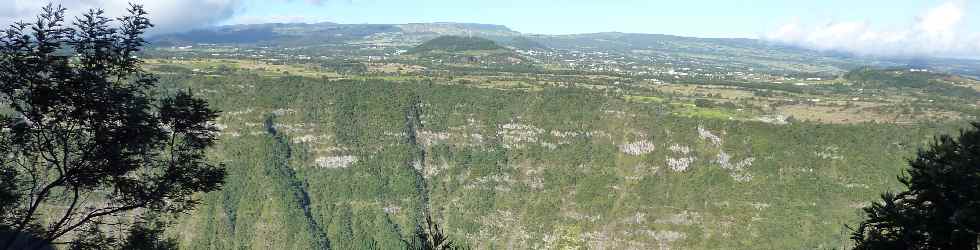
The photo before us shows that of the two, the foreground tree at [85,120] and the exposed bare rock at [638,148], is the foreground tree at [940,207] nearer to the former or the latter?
the foreground tree at [85,120]

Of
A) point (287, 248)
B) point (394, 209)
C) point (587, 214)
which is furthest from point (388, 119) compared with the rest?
point (587, 214)

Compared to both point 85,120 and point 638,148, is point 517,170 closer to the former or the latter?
point 638,148

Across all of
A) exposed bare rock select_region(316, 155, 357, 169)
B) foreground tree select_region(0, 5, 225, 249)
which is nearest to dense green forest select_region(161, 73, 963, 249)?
exposed bare rock select_region(316, 155, 357, 169)

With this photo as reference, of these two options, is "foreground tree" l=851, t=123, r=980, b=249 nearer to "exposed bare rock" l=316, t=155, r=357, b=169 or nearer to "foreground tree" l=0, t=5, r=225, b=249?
"foreground tree" l=0, t=5, r=225, b=249

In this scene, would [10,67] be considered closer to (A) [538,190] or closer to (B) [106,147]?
(B) [106,147]

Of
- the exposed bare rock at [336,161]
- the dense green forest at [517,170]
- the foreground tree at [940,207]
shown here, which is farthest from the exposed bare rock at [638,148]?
the foreground tree at [940,207]
